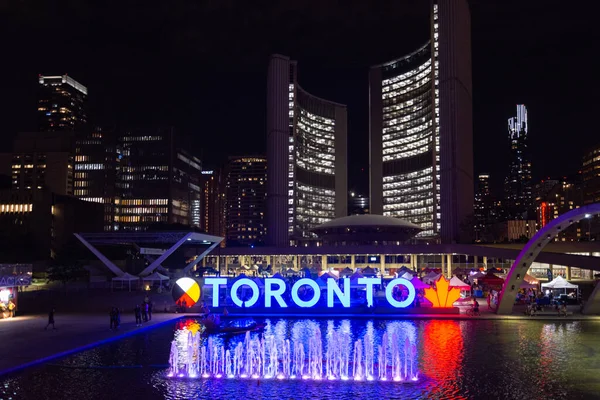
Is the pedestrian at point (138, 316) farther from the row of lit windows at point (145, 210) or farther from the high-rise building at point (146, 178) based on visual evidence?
the row of lit windows at point (145, 210)

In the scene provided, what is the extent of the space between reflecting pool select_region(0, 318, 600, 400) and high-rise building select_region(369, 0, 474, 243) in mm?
114929

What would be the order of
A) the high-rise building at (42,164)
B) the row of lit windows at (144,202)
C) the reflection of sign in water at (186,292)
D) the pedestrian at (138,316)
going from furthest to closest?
1. the row of lit windows at (144,202)
2. the high-rise building at (42,164)
3. the reflection of sign in water at (186,292)
4. the pedestrian at (138,316)

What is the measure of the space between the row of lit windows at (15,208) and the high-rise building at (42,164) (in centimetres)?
5237

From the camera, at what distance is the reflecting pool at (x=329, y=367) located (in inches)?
728

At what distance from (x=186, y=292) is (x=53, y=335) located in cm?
1287

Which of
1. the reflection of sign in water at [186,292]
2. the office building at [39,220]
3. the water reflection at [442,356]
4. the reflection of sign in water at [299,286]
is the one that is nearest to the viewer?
the water reflection at [442,356]

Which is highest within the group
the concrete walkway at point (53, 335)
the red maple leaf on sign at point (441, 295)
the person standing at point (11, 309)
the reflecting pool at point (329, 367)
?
the red maple leaf on sign at point (441, 295)

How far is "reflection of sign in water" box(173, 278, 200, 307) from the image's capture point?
1626 inches

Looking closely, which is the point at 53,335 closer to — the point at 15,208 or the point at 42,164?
the point at 15,208

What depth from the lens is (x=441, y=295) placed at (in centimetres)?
4006

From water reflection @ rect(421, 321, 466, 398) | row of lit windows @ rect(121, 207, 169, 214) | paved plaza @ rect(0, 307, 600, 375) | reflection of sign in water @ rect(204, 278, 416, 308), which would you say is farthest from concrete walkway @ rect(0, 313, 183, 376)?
row of lit windows @ rect(121, 207, 169, 214)

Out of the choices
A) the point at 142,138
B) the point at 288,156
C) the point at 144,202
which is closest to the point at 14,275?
the point at 288,156

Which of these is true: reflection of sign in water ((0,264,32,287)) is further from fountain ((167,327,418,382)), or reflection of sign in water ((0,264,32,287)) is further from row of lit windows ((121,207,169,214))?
row of lit windows ((121,207,169,214))

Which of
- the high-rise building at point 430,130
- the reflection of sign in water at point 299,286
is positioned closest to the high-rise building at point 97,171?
the high-rise building at point 430,130
